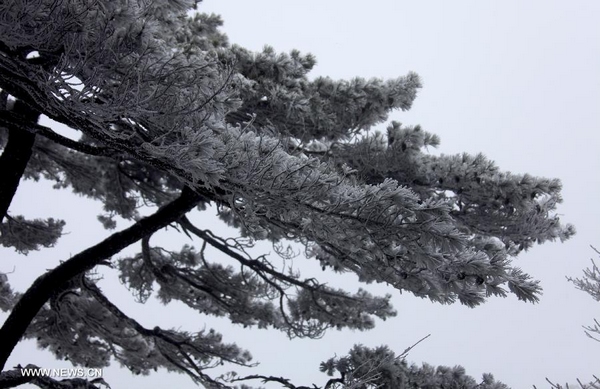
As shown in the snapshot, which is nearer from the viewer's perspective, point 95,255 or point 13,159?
point 13,159

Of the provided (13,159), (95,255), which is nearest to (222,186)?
(95,255)

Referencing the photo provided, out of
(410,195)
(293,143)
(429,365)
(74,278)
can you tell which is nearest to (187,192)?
(293,143)

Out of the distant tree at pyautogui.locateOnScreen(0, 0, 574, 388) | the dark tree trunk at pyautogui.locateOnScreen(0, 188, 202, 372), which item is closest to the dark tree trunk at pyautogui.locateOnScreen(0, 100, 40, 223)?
the distant tree at pyautogui.locateOnScreen(0, 0, 574, 388)

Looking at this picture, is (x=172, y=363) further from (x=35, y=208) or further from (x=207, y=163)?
(x=35, y=208)

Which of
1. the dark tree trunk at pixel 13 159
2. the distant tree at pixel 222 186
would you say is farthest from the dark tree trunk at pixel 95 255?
the dark tree trunk at pixel 13 159

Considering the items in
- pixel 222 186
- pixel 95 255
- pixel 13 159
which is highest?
pixel 13 159

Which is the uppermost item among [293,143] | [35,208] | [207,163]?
[35,208]

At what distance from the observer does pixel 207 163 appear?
3.55 m

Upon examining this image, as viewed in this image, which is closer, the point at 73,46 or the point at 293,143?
the point at 73,46

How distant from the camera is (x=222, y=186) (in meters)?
3.97

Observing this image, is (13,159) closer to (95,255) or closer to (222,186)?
(95,255)

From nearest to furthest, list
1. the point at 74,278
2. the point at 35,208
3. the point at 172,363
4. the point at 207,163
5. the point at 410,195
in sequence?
the point at 207,163 < the point at 410,195 < the point at 74,278 < the point at 172,363 < the point at 35,208

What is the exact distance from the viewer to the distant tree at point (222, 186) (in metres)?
3.81

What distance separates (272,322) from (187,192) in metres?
2.77
